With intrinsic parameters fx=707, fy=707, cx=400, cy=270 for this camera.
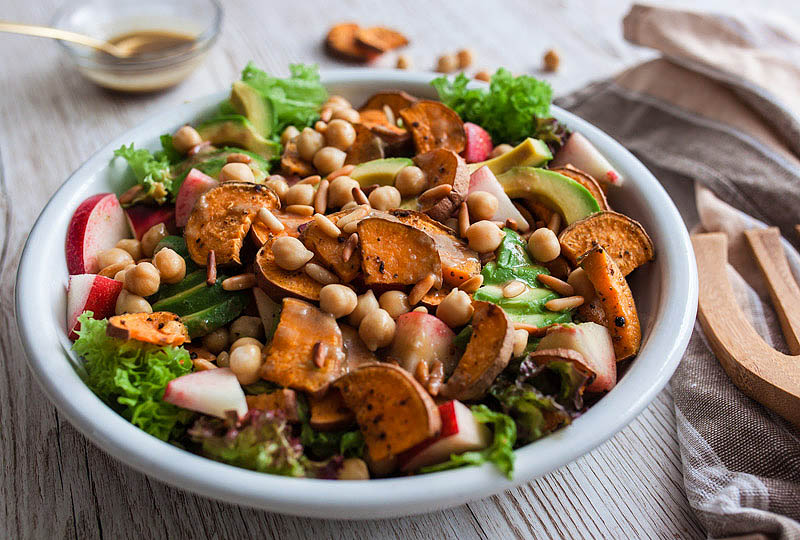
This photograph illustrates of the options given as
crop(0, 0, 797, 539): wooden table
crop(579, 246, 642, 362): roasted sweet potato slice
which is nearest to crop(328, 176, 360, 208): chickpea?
crop(579, 246, 642, 362): roasted sweet potato slice

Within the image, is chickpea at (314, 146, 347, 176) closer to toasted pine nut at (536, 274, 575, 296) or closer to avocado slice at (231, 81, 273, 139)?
avocado slice at (231, 81, 273, 139)

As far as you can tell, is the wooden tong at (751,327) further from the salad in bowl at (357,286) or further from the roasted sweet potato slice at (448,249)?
the roasted sweet potato slice at (448,249)

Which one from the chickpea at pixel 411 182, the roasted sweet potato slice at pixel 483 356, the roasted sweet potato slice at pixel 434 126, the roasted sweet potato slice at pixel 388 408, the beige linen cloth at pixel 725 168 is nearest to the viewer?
the roasted sweet potato slice at pixel 388 408

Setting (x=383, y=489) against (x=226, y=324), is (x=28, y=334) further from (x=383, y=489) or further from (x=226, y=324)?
(x=383, y=489)

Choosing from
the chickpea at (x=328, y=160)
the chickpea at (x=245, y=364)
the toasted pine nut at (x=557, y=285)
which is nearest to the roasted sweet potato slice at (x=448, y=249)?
the toasted pine nut at (x=557, y=285)

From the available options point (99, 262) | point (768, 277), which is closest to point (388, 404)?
point (99, 262)

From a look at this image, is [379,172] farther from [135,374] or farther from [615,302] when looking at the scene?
[135,374]
